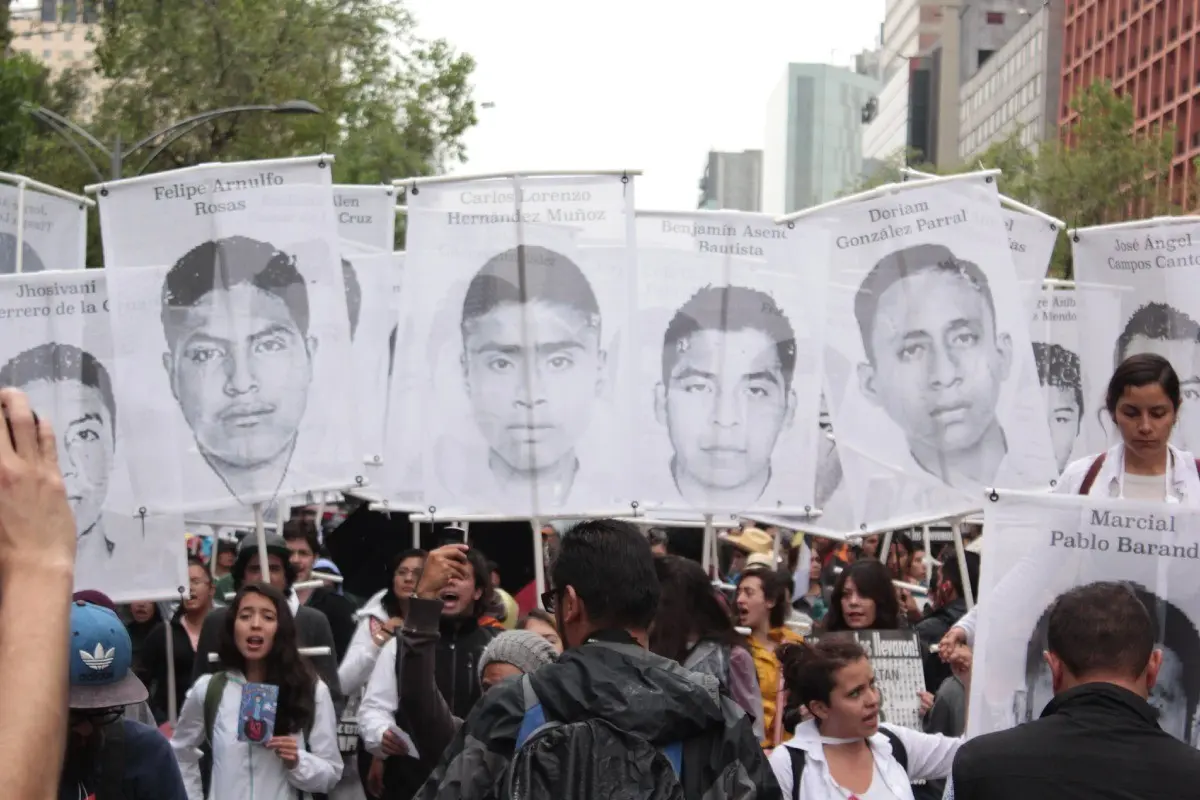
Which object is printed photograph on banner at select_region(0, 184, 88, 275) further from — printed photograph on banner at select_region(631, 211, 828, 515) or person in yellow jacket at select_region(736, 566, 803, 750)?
person in yellow jacket at select_region(736, 566, 803, 750)

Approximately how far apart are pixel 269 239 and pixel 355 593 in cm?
326

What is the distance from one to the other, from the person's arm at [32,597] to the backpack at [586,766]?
1882 millimetres

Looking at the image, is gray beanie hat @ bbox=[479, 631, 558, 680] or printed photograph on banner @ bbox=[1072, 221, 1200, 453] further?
printed photograph on banner @ bbox=[1072, 221, 1200, 453]

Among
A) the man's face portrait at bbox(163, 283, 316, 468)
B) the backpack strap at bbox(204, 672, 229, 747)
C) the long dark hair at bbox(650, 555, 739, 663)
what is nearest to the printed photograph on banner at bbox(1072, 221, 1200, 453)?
the long dark hair at bbox(650, 555, 739, 663)

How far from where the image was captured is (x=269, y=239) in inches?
377

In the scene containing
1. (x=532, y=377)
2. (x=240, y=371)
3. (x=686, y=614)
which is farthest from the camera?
(x=240, y=371)

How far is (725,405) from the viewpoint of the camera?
10.9 meters

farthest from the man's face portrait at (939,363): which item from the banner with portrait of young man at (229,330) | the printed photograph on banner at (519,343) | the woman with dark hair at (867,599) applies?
the banner with portrait of young man at (229,330)

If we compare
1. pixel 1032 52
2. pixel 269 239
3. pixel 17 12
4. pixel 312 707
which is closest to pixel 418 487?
A: pixel 269 239

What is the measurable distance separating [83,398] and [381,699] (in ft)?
12.3

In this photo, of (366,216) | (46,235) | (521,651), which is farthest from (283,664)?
(366,216)

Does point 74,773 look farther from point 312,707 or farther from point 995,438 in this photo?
point 995,438

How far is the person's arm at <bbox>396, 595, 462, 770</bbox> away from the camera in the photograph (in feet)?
18.6

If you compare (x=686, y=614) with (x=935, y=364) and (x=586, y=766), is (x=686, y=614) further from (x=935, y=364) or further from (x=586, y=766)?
(x=586, y=766)
